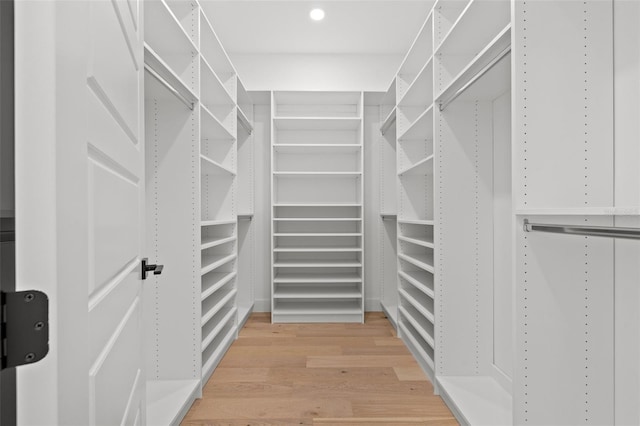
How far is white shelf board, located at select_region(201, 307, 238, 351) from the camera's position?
7.00ft

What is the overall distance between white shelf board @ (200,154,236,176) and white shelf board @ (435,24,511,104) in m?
1.34

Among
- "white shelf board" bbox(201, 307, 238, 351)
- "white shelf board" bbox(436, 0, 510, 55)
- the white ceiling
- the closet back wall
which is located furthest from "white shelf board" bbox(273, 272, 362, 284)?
the white ceiling

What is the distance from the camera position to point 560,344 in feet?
3.97

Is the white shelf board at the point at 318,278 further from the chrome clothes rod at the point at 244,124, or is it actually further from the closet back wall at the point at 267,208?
the chrome clothes rod at the point at 244,124

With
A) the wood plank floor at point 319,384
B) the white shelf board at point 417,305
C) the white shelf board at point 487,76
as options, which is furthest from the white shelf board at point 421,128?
the wood plank floor at point 319,384

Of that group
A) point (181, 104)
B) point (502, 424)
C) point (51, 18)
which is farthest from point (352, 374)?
point (51, 18)

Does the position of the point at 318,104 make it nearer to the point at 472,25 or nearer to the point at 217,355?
the point at 472,25

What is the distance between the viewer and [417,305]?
2352 millimetres

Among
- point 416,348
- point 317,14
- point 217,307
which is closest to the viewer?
point 217,307

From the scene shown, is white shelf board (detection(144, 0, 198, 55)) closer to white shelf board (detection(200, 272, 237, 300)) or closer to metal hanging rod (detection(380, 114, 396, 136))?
white shelf board (detection(200, 272, 237, 300))

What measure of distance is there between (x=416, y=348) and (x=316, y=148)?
1931 millimetres

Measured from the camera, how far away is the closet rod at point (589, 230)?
0.89 m

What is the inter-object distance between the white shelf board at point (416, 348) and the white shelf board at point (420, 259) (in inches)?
20.4

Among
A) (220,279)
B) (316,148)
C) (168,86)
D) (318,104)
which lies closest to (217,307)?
(220,279)
